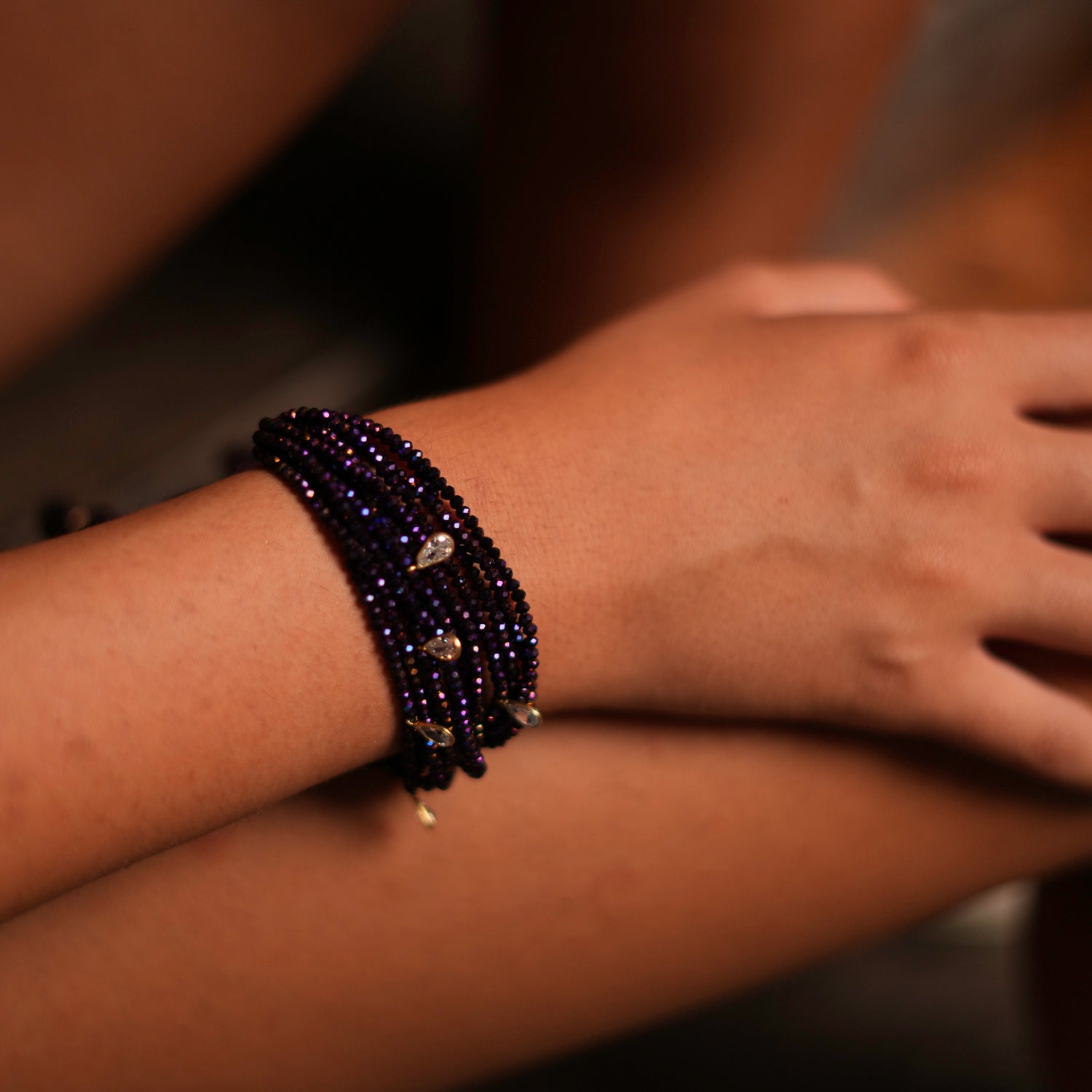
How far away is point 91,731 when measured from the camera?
52 centimetres

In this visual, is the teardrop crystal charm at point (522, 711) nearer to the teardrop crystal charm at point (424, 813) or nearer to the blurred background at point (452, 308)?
the teardrop crystal charm at point (424, 813)

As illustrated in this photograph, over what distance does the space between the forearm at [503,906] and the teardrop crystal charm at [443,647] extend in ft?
0.45

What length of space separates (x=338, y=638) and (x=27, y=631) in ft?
0.52

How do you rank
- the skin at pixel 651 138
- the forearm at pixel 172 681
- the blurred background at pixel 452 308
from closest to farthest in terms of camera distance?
the forearm at pixel 172 681 → the skin at pixel 651 138 → the blurred background at pixel 452 308

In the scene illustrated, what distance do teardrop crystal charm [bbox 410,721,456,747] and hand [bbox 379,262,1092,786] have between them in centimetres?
10

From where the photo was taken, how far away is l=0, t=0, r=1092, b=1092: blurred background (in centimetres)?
129

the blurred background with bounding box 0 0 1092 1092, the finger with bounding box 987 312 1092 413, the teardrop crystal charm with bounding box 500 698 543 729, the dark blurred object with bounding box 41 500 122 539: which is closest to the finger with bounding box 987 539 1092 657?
the finger with bounding box 987 312 1092 413

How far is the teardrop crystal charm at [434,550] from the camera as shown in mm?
574

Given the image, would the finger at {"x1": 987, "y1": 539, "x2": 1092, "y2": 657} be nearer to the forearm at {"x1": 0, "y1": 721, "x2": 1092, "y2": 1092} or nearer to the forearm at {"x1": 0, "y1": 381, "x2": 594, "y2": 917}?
the forearm at {"x1": 0, "y1": 721, "x2": 1092, "y2": 1092}

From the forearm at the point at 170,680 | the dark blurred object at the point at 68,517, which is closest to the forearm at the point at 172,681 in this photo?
the forearm at the point at 170,680

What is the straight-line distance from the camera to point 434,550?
1.89 feet

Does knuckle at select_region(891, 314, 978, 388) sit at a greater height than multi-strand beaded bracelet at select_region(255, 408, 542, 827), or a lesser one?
greater

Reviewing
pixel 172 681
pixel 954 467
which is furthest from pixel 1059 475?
pixel 172 681

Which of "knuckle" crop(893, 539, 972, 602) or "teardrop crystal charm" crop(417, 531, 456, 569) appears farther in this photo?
"knuckle" crop(893, 539, 972, 602)
